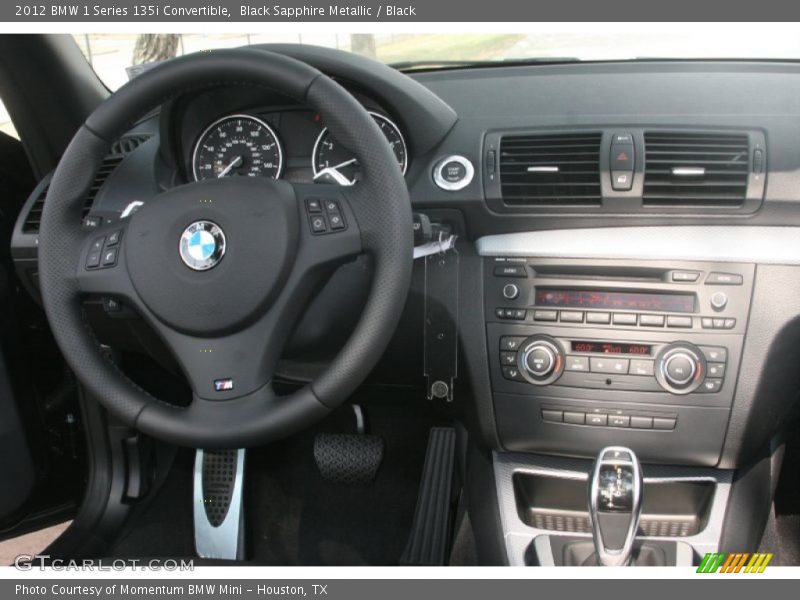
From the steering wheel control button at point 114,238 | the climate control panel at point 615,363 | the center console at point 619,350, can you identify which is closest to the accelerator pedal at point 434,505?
the center console at point 619,350

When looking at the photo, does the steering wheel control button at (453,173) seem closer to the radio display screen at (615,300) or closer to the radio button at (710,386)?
the radio display screen at (615,300)

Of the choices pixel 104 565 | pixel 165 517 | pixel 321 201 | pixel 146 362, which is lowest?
pixel 165 517

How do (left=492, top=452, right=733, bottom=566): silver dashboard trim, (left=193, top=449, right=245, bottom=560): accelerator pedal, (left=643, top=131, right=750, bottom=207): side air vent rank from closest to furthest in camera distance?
(left=643, top=131, right=750, bottom=207): side air vent → (left=492, top=452, right=733, bottom=566): silver dashboard trim → (left=193, top=449, right=245, bottom=560): accelerator pedal

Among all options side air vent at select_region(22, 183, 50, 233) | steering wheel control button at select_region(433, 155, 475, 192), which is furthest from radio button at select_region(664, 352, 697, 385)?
side air vent at select_region(22, 183, 50, 233)

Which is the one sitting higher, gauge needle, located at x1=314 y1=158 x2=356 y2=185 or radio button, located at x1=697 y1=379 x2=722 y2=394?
gauge needle, located at x1=314 y1=158 x2=356 y2=185

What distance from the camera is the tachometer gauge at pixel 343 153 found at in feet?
6.05

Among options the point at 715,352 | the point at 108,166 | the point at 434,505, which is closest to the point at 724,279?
the point at 715,352

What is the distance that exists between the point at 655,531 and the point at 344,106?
1.29m

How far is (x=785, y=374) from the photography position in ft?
5.87

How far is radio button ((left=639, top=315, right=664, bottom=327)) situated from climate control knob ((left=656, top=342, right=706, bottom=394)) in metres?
0.06

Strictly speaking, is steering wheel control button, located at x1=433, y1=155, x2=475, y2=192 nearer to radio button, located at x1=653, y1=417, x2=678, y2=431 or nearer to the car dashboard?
the car dashboard

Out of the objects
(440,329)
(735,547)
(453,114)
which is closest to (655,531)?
(735,547)

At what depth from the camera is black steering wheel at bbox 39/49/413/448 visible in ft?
4.62

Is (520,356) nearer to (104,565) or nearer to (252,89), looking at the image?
(252,89)
